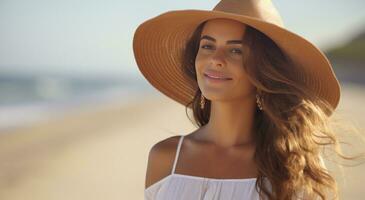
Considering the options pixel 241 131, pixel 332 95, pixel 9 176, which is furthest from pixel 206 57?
pixel 9 176

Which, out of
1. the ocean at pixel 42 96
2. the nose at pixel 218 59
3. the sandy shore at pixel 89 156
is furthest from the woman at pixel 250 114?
the ocean at pixel 42 96

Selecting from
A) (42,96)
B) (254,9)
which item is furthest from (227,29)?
(42,96)

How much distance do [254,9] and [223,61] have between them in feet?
0.90

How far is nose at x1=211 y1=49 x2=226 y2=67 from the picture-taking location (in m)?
3.00

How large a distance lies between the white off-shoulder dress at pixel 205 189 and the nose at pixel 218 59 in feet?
1.59

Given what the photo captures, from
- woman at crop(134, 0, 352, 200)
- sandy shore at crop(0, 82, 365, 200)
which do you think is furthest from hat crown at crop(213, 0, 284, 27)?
sandy shore at crop(0, 82, 365, 200)

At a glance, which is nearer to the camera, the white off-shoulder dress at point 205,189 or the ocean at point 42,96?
the white off-shoulder dress at point 205,189

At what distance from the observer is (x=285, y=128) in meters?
3.17

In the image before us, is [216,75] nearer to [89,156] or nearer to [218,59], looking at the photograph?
[218,59]

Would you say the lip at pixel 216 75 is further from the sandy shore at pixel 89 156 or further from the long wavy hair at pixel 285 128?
the sandy shore at pixel 89 156

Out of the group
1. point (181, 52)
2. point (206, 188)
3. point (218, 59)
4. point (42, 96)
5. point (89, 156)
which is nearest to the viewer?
point (218, 59)

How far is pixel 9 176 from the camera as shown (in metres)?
9.83

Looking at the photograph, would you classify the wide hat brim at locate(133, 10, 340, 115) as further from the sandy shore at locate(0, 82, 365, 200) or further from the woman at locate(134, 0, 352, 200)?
the sandy shore at locate(0, 82, 365, 200)

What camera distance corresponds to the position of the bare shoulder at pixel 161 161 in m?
3.24
